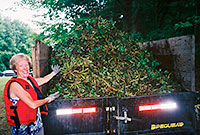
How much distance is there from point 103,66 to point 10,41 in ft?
133

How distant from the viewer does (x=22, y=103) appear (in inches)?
82.7

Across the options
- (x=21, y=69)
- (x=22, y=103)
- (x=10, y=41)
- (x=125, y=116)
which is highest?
(x=10, y=41)

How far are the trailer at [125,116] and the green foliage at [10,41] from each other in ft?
122

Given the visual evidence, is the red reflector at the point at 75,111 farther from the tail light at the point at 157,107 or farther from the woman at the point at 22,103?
the tail light at the point at 157,107

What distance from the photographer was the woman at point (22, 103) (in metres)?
2.07

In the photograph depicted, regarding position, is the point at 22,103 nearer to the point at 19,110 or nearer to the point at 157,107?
the point at 19,110

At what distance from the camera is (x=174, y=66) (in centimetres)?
357

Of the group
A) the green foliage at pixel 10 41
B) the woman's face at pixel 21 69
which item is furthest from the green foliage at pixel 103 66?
the green foliage at pixel 10 41

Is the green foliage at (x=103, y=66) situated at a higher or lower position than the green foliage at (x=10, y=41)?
lower

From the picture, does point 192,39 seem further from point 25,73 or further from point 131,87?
point 25,73

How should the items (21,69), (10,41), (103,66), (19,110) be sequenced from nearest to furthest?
(19,110), (21,69), (103,66), (10,41)

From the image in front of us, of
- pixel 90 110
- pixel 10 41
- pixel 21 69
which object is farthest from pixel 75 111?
pixel 10 41

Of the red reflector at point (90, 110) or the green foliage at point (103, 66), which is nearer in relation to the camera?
the red reflector at point (90, 110)

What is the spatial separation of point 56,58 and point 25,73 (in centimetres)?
135
